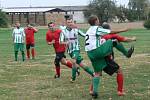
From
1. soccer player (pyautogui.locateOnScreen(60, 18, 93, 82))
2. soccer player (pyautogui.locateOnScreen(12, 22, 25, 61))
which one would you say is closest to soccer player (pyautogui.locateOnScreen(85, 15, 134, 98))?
soccer player (pyautogui.locateOnScreen(60, 18, 93, 82))

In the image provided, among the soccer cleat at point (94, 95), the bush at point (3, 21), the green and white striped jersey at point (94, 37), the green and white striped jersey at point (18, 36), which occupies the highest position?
the green and white striped jersey at point (94, 37)

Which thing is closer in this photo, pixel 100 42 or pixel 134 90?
pixel 100 42

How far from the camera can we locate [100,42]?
1148 cm

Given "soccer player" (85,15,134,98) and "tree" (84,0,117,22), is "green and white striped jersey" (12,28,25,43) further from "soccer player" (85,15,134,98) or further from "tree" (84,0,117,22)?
"tree" (84,0,117,22)

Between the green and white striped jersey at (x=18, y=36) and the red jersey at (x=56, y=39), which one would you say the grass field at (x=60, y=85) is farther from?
the green and white striped jersey at (x=18, y=36)

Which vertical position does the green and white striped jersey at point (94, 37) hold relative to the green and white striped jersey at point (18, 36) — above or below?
above

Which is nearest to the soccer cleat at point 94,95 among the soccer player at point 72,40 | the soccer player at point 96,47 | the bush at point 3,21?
the soccer player at point 96,47

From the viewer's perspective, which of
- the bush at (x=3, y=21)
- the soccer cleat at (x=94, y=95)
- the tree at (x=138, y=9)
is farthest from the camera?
the tree at (x=138, y=9)

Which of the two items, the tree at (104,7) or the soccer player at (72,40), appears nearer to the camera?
the soccer player at (72,40)

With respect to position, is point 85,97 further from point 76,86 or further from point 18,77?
point 18,77

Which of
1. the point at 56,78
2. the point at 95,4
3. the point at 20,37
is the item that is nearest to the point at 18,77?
the point at 56,78

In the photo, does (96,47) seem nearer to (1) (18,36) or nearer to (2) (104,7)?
(1) (18,36)

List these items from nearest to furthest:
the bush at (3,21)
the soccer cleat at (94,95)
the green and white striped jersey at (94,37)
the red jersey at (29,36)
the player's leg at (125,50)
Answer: the green and white striped jersey at (94,37), the soccer cleat at (94,95), the player's leg at (125,50), the red jersey at (29,36), the bush at (3,21)

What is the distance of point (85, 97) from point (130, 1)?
433ft
